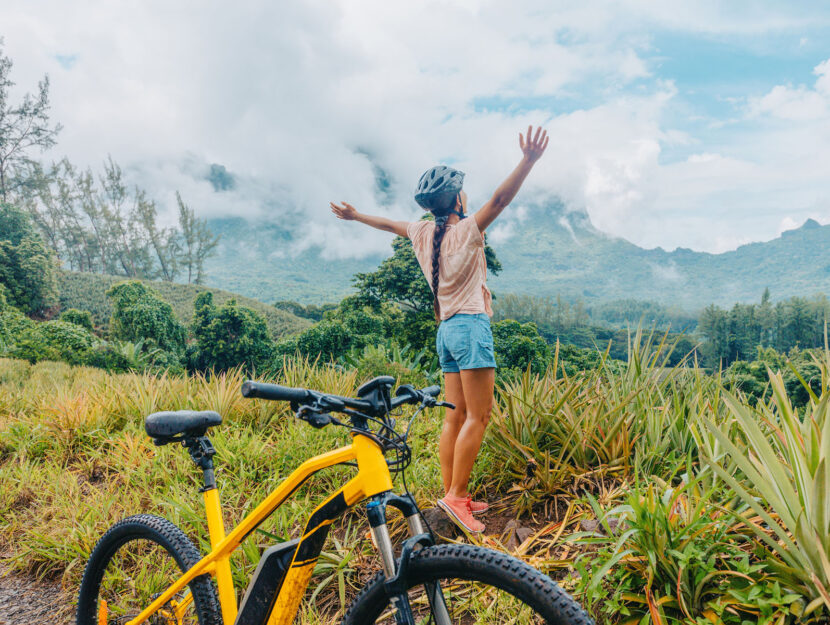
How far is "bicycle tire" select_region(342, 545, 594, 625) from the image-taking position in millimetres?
1061

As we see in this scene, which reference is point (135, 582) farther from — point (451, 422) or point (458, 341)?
point (458, 341)

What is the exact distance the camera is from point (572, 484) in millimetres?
2854

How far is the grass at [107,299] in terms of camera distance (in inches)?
1590

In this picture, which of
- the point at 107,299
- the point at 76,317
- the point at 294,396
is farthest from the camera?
the point at 107,299

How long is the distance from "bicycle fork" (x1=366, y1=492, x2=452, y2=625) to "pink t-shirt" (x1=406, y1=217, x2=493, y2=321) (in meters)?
1.47

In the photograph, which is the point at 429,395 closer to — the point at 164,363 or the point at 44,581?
the point at 44,581

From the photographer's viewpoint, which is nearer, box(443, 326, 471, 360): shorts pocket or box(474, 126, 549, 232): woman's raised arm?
box(474, 126, 549, 232): woman's raised arm

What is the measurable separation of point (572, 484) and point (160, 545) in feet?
6.93

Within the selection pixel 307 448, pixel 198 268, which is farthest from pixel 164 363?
pixel 198 268

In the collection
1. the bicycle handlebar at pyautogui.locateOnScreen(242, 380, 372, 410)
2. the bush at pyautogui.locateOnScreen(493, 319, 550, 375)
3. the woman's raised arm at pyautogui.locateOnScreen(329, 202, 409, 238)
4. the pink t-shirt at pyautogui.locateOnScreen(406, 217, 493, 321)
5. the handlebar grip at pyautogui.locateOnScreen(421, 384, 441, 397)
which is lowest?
the bush at pyautogui.locateOnScreen(493, 319, 550, 375)

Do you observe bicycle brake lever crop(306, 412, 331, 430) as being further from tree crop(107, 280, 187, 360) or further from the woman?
tree crop(107, 280, 187, 360)

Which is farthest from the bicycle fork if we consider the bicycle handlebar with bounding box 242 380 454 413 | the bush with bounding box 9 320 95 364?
the bush with bounding box 9 320 95 364

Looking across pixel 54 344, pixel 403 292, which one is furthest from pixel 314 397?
pixel 403 292

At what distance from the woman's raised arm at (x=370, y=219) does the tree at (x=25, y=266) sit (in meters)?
36.8
